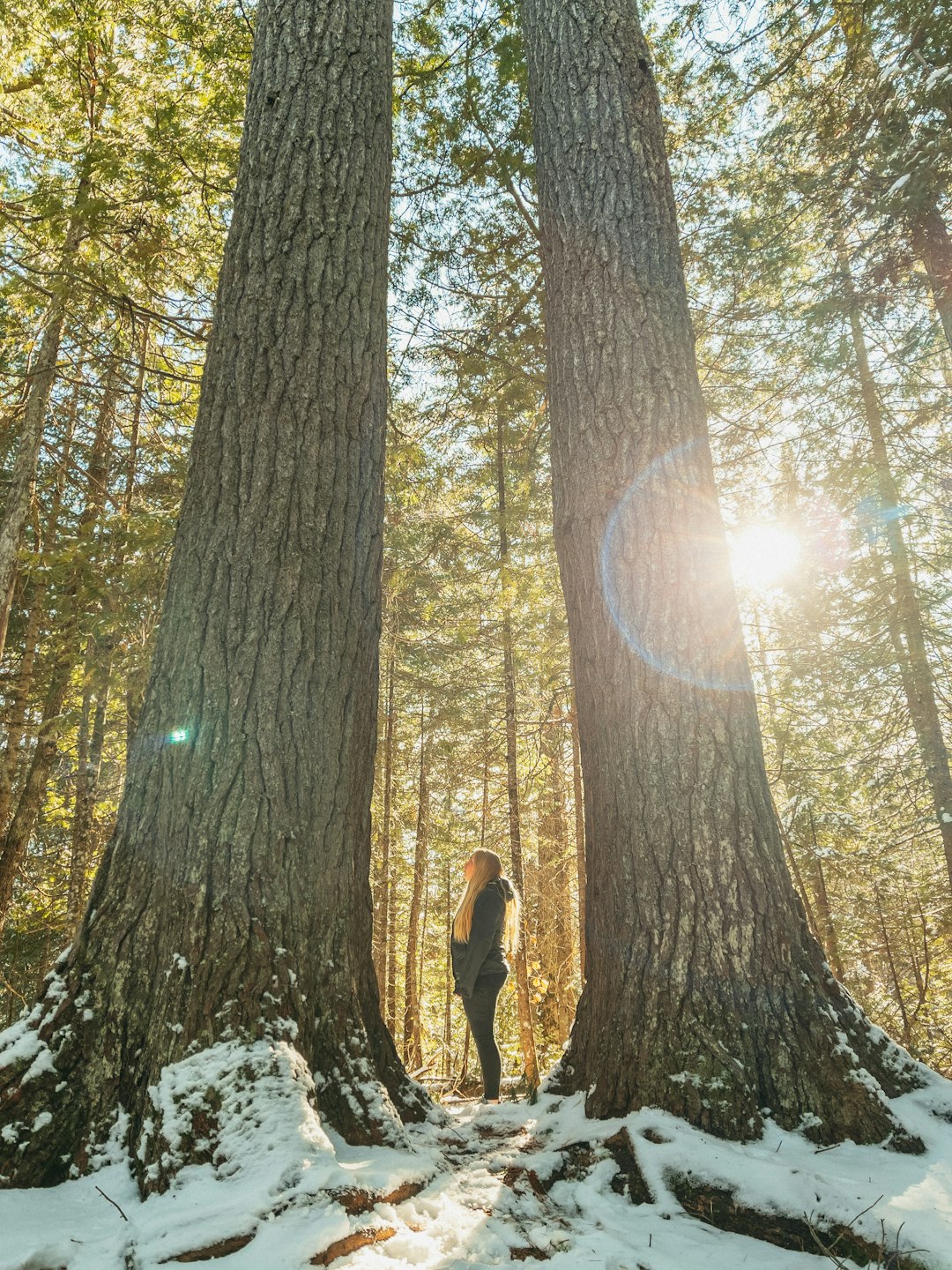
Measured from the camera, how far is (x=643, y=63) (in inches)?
156

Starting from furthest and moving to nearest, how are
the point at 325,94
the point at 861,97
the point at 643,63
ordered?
the point at 861,97
the point at 643,63
the point at 325,94

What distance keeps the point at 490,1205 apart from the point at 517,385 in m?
6.39

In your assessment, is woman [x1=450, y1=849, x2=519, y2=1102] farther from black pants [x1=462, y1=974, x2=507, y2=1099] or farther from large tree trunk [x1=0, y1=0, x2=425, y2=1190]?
large tree trunk [x1=0, y1=0, x2=425, y2=1190]

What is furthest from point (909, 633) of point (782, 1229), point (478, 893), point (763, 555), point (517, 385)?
point (782, 1229)

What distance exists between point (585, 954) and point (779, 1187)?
4.04ft

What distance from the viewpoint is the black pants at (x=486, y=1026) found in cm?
495

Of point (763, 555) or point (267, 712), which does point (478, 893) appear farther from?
point (763, 555)

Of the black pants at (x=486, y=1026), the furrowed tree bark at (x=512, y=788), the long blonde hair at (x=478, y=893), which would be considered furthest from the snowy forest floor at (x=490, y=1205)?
the furrowed tree bark at (x=512, y=788)

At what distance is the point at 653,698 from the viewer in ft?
9.81

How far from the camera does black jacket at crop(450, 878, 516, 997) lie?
5164mm

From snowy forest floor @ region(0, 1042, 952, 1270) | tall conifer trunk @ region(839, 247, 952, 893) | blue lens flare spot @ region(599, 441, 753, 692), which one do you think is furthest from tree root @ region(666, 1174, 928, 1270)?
tall conifer trunk @ region(839, 247, 952, 893)

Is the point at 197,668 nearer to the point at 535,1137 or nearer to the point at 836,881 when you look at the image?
the point at 535,1137

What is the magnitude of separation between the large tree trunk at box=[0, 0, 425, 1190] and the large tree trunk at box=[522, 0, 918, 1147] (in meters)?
0.96

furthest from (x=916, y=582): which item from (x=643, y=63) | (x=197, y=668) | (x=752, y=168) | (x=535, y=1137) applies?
(x=197, y=668)
